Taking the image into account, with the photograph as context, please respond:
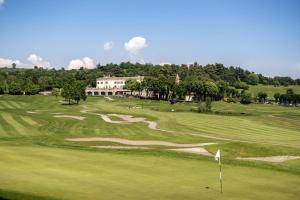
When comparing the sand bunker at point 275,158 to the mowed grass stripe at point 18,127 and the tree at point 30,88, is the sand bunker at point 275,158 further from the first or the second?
the tree at point 30,88

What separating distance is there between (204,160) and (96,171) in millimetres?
10661

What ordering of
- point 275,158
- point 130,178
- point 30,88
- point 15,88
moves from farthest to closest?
point 15,88
point 30,88
point 275,158
point 130,178


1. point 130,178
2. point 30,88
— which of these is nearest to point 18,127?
point 130,178

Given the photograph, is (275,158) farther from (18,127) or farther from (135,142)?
(18,127)

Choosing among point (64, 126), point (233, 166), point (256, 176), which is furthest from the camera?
point (64, 126)

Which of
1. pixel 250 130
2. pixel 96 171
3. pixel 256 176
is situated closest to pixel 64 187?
pixel 96 171

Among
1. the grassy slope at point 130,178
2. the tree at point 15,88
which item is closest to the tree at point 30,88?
the tree at point 15,88

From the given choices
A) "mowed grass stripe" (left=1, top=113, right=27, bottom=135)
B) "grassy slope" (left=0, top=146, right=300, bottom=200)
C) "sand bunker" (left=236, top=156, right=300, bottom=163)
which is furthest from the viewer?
"mowed grass stripe" (left=1, top=113, right=27, bottom=135)

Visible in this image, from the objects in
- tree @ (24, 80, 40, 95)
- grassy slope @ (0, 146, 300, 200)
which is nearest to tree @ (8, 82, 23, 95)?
tree @ (24, 80, 40, 95)

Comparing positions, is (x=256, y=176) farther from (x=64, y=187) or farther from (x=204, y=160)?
(x=64, y=187)

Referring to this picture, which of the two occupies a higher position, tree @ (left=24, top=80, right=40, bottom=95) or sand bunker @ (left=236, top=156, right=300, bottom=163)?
tree @ (left=24, top=80, right=40, bottom=95)

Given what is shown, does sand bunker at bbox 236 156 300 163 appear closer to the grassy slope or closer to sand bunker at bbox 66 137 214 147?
the grassy slope

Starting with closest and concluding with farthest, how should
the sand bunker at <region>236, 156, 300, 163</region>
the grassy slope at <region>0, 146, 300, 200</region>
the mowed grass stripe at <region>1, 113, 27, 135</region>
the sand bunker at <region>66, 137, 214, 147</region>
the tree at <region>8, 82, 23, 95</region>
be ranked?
the grassy slope at <region>0, 146, 300, 200</region> → the sand bunker at <region>236, 156, 300, 163</region> → the sand bunker at <region>66, 137, 214, 147</region> → the mowed grass stripe at <region>1, 113, 27, 135</region> → the tree at <region>8, 82, 23, 95</region>

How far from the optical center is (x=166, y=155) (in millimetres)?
37062
